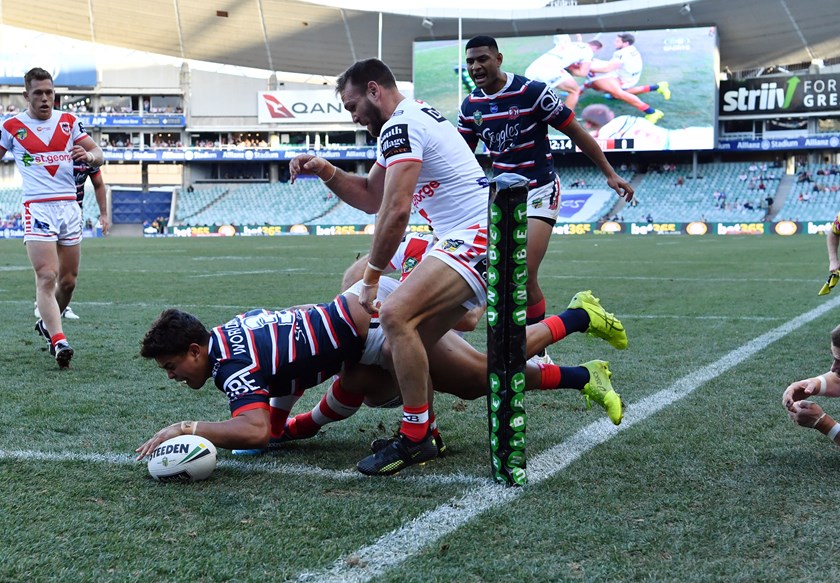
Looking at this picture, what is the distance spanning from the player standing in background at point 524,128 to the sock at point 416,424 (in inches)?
93.3

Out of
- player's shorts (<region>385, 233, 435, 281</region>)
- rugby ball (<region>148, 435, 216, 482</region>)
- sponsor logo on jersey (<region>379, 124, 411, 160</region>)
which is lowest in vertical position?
rugby ball (<region>148, 435, 216, 482</region>)

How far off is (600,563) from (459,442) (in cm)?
173

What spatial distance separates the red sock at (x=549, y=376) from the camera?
4.40m

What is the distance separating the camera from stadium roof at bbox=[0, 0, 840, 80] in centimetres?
5519

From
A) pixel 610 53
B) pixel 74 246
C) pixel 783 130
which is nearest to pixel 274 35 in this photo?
pixel 610 53

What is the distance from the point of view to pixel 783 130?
193 feet

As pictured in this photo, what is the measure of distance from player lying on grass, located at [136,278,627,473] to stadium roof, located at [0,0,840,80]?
5345 cm

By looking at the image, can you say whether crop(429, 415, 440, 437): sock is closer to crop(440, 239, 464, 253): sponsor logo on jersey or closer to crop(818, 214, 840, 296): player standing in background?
crop(440, 239, 464, 253): sponsor logo on jersey

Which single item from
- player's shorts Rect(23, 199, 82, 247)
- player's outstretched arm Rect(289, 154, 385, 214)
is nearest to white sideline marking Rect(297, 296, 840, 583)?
player's outstretched arm Rect(289, 154, 385, 214)

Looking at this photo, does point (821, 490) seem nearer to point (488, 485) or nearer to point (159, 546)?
point (488, 485)

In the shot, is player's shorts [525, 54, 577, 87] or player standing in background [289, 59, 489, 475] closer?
player standing in background [289, 59, 489, 475]

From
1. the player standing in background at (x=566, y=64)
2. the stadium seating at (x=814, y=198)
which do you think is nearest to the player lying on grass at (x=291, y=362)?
the stadium seating at (x=814, y=198)

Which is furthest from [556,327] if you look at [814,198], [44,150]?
[814,198]

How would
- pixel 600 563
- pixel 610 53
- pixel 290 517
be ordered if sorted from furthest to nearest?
pixel 610 53
pixel 290 517
pixel 600 563
